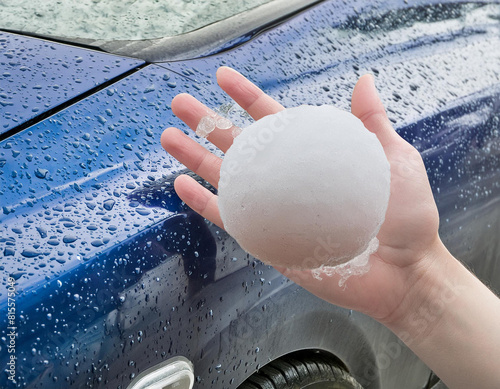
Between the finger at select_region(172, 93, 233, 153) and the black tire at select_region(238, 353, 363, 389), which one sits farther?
the black tire at select_region(238, 353, 363, 389)

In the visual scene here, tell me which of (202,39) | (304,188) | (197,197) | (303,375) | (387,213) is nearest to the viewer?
(304,188)

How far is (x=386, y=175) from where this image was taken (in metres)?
1.25

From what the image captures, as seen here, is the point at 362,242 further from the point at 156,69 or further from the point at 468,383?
the point at 156,69

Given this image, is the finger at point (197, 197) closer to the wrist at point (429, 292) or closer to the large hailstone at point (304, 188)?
the large hailstone at point (304, 188)

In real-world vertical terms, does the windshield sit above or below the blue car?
above

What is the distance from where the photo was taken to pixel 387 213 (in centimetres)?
151

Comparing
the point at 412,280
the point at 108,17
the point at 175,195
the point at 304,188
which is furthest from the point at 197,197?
the point at 108,17

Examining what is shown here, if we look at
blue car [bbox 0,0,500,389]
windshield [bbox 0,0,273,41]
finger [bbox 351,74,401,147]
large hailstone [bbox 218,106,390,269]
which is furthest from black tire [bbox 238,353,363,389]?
windshield [bbox 0,0,273,41]

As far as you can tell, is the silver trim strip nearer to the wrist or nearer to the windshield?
the windshield

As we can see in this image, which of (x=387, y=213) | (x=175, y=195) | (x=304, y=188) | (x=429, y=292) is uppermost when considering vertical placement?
(x=304, y=188)

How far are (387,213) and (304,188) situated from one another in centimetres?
46

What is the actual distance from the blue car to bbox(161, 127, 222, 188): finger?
42 millimetres

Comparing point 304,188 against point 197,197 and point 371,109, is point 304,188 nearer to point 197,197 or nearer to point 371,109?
point 197,197

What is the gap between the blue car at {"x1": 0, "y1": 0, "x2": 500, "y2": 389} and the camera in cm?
121
